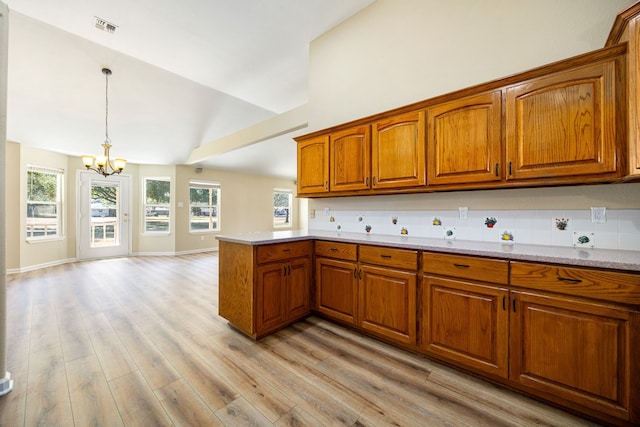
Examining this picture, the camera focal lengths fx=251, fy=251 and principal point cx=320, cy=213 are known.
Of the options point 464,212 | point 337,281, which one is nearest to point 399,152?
point 464,212

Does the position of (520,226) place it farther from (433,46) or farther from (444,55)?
(433,46)

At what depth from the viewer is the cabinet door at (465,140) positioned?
6.07 ft

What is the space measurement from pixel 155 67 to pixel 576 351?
18.4 feet

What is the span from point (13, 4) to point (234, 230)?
5.98 metres

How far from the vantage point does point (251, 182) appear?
8383 mm

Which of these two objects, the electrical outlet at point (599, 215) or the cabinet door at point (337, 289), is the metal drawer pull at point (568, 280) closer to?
the electrical outlet at point (599, 215)

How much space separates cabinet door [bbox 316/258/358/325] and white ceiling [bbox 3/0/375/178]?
9.09ft

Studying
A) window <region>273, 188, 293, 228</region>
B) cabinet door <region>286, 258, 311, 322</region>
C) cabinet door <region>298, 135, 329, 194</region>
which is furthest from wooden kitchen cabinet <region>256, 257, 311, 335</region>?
window <region>273, 188, 293, 228</region>

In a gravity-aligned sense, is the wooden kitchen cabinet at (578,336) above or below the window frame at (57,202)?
below

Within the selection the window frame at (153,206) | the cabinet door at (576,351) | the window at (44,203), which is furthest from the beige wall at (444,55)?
the window at (44,203)

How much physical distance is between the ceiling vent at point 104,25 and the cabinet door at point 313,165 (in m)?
2.52

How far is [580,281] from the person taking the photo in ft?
4.43

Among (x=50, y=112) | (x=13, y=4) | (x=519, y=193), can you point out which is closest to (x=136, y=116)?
(x=50, y=112)

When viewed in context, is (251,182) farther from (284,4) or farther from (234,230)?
(284,4)
